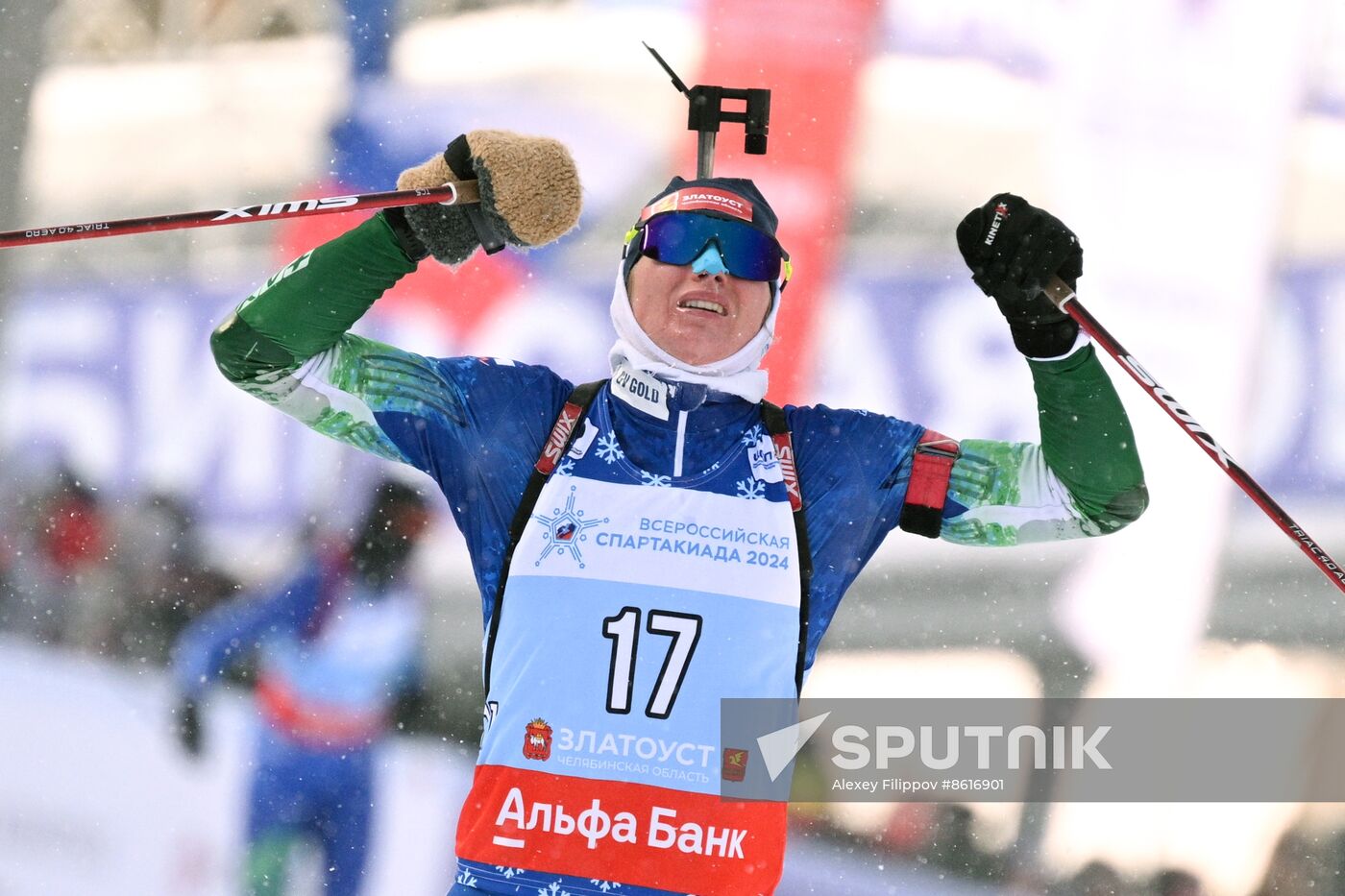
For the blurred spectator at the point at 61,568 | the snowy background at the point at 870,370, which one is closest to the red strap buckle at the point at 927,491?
the snowy background at the point at 870,370

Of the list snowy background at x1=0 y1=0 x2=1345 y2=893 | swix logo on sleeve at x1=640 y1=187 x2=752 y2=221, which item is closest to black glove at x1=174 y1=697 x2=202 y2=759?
snowy background at x1=0 y1=0 x2=1345 y2=893

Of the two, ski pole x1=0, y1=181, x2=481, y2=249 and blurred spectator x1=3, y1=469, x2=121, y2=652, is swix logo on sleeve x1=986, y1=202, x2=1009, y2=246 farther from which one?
blurred spectator x1=3, y1=469, x2=121, y2=652

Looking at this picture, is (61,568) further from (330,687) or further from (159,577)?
(330,687)

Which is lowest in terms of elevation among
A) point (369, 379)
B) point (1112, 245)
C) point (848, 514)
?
point (848, 514)

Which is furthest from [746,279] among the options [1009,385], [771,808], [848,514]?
[1009,385]

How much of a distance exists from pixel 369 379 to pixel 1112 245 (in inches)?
132

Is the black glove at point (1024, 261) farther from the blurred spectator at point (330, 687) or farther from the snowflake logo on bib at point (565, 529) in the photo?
the blurred spectator at point (330, 687)

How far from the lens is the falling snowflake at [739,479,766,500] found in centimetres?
301

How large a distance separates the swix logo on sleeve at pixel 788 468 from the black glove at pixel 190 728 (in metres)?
3.28

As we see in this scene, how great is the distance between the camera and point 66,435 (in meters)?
5.86

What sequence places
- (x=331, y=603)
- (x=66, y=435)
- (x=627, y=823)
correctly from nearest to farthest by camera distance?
(x=627, y=823) < (x=331, y=603) < (x=66, y=435)

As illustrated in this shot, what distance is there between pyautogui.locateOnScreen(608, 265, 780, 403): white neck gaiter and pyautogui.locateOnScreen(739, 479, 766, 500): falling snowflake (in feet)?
0.60

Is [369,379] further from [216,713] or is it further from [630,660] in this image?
[216,713]

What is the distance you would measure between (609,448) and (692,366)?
23 centimetres
